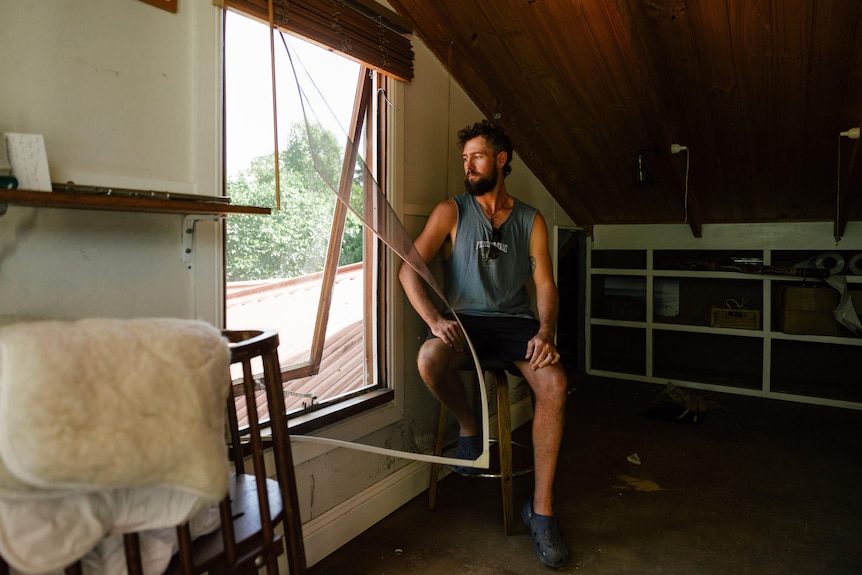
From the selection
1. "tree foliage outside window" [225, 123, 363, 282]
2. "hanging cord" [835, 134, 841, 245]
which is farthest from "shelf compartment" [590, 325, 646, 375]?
"tree foliage outside window" [225, 123, 363, 282]

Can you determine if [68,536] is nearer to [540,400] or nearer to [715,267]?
[540,400]

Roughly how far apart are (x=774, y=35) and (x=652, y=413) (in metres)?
2.20

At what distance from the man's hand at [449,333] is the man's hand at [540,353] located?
253mm

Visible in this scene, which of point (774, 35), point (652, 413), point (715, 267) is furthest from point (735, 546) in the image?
point (715, 267)

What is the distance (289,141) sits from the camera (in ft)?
5.45

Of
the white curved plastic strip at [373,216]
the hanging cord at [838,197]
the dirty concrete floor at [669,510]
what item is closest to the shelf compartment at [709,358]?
the dirty concrete floor at [669,510]

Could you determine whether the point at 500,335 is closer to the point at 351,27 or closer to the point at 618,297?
the point at 351,27

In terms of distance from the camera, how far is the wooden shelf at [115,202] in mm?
990

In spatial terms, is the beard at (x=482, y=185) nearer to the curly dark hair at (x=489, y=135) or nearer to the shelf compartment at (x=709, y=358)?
the curly dark hair at (x=489, y=135)

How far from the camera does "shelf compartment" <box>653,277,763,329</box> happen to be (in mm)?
4129

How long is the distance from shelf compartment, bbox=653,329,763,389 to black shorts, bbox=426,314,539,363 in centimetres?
257

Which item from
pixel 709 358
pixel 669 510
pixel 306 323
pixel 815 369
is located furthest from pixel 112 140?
pixel 815 369

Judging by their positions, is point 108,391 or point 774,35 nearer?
point 108,391

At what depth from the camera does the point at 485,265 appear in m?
2.22
